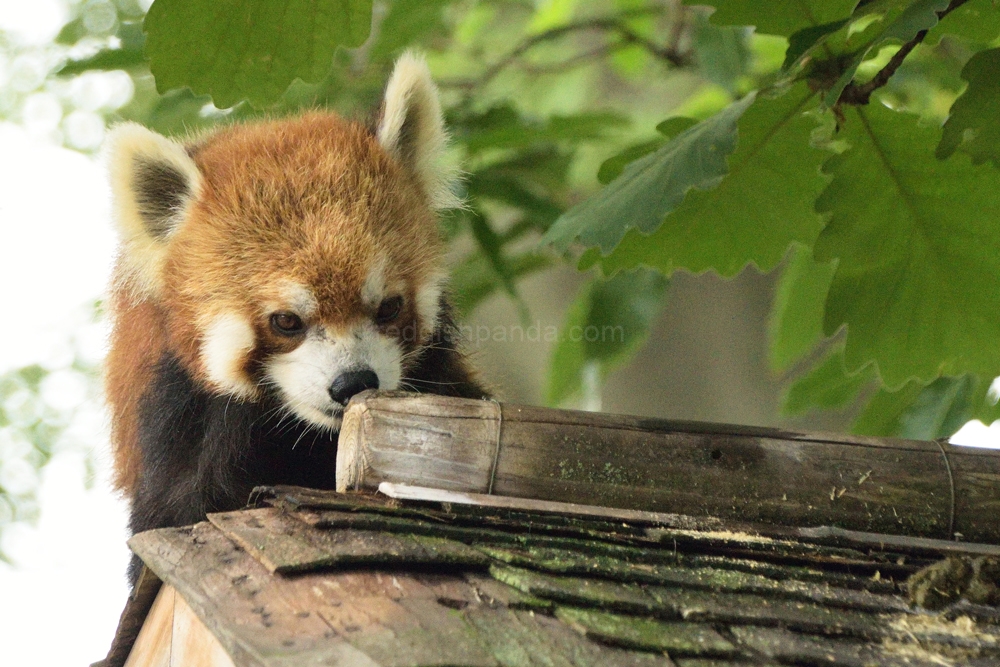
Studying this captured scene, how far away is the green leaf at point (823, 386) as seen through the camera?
13.4 ft

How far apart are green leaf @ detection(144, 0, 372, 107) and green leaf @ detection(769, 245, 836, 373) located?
97.8 inches

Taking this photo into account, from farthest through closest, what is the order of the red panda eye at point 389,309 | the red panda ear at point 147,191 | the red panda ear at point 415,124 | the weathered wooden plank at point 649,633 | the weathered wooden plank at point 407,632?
the red panda ear at point 415,124, the red panda ear at point 147,191, the red panda eye at point 389,309, the weathered wooden plank at point 649,633, the weathered wooden plank at point 407,632

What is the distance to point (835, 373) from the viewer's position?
4.09 m

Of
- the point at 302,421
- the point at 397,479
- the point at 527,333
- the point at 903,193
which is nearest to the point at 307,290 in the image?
the point at 302,421

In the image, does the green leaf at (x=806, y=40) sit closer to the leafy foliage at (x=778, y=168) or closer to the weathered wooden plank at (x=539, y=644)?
the leafy foliage at (x=778, y=168)

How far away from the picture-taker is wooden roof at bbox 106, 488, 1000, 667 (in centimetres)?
154

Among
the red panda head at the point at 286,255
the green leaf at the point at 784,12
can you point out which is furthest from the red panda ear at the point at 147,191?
the green leaf at the point at 784,12

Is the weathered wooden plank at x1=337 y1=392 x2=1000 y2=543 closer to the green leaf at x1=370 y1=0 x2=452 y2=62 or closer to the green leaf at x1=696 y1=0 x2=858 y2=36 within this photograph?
the green leaf at x1=696 y1=0 x2=858 y2=36

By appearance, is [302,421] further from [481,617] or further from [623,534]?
[481,617]

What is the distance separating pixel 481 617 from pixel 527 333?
5.68m

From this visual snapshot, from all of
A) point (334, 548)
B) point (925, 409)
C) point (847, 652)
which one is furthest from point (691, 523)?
point (925, 409)

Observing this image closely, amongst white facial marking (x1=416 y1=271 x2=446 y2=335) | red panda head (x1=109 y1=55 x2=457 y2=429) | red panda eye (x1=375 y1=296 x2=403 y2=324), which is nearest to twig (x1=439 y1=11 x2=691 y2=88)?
red panda head (x1=109 y1=55 x2=457 y2=429)

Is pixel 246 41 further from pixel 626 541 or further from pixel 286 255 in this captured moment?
pixel 626 541

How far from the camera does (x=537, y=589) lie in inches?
67.1
